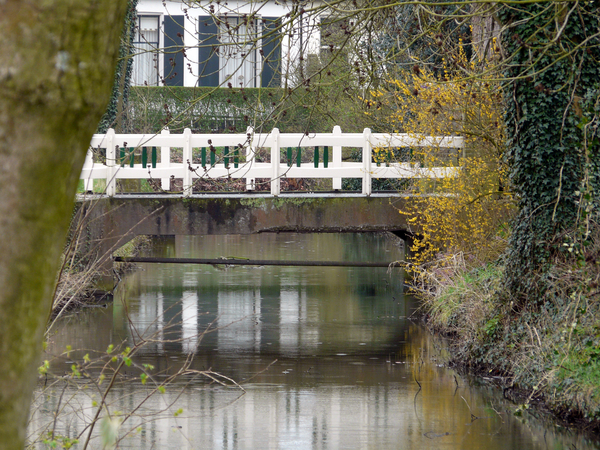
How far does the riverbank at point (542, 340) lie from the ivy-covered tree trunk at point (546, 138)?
1.13 feet

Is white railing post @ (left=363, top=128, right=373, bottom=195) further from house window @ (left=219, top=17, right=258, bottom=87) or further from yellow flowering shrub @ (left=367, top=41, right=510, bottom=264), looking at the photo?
house window @ (left=219, top=17, right=258, bottom=87)

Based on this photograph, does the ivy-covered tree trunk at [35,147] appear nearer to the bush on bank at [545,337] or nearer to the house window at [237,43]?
the house window at [237,43]

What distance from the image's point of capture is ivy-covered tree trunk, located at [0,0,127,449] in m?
1.77

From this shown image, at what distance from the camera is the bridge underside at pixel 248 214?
1460 cm

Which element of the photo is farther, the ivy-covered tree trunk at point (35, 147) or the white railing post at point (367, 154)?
the white railing post at point (367, 154)

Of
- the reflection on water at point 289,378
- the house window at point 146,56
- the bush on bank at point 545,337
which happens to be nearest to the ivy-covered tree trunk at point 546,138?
the bush on bank at point 545,337

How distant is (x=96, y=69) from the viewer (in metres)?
1.91

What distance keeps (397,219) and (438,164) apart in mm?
1468

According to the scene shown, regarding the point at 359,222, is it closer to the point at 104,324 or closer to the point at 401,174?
the point at 401,174

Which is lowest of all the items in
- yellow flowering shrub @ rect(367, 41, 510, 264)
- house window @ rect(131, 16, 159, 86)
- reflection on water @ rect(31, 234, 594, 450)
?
reflection on water @ rect(31, 234, 594, 450)

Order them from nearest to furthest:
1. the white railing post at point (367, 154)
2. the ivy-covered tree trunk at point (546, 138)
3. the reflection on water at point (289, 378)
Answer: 1. the reflection on water at point (289, 378)
2. the ivy-covered tree trunk at point (546, 138)
3. the white railing post at point (367, 154)

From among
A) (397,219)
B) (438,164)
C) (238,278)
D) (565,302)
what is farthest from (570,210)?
(238,278)

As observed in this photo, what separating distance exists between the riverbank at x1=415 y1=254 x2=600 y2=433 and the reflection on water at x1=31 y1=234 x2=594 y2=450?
339 mm

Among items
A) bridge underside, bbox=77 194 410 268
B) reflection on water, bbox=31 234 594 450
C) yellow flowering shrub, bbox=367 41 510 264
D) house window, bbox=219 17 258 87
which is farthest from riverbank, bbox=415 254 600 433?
house window, bbox=219 17 258 87
